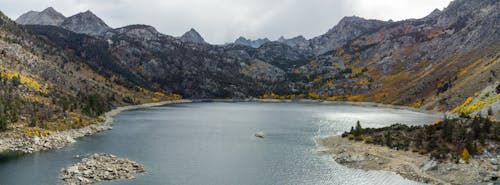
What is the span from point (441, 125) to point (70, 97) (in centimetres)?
14719

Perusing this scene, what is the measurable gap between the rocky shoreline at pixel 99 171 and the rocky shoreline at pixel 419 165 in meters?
44.7

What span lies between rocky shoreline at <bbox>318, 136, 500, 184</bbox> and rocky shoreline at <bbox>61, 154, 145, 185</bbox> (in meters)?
44.7

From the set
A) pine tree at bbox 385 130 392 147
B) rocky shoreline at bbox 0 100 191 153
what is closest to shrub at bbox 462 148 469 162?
pine tree at bbox 385 130 392 147

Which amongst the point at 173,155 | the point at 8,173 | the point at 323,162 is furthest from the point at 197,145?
the point at 8,173

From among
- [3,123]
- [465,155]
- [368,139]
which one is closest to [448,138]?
[465,155]

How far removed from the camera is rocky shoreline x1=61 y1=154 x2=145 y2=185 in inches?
2667

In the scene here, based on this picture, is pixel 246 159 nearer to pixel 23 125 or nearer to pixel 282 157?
pixel 282 157

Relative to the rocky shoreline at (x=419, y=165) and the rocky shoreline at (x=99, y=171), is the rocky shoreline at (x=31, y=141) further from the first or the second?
the rocky shoreline at (x=419, y=165)

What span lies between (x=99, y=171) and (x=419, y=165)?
61.4 m

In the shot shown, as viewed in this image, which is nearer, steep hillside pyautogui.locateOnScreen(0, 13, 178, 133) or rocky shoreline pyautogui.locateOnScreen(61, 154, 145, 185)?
rocky shoreline pyautogui.locateOnScreen(61, 154, 145, 185)

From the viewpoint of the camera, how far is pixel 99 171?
7156 centimetres

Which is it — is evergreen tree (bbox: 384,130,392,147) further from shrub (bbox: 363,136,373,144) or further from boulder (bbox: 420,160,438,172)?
boulder (bbox: 420,160,438,172)

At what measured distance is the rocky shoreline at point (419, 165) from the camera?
69812 millimetres

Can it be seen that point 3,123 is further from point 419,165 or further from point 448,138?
point 448,138
